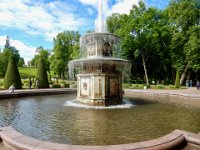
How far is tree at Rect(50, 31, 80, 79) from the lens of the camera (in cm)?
6597

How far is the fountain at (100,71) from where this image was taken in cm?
1692

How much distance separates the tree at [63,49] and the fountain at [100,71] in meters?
46.8

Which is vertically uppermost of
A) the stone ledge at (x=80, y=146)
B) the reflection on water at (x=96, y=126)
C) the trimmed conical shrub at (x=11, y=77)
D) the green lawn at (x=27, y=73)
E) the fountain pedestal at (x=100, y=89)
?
the green lawn at (x=27, y=73)

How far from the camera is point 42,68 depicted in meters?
33.8

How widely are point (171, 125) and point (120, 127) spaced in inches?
92.1

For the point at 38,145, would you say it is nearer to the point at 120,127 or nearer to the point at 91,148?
the point at 91,148

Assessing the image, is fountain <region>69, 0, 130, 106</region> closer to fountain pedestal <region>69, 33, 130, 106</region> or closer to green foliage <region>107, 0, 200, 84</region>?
fountain pedestal <region>69, 33, 130, 106</region>

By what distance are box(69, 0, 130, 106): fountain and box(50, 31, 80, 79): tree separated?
46.8m

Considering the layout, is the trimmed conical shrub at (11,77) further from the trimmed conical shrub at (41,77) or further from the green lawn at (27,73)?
the green lawn at (27,73)

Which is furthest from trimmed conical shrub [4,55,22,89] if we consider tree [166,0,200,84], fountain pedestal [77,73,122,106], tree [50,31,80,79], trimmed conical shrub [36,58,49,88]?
tree [50,31,80,79]

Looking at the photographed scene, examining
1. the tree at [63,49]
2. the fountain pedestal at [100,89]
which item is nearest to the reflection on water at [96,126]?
the fountain pedestal at [100,89]

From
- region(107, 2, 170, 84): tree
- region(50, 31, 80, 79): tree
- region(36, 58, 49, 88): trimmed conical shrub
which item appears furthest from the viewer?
region(50, 31, 80, 79): tree

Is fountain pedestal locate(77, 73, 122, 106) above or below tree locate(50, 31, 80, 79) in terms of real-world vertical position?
below

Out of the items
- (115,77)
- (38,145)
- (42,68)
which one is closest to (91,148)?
(38,145)
